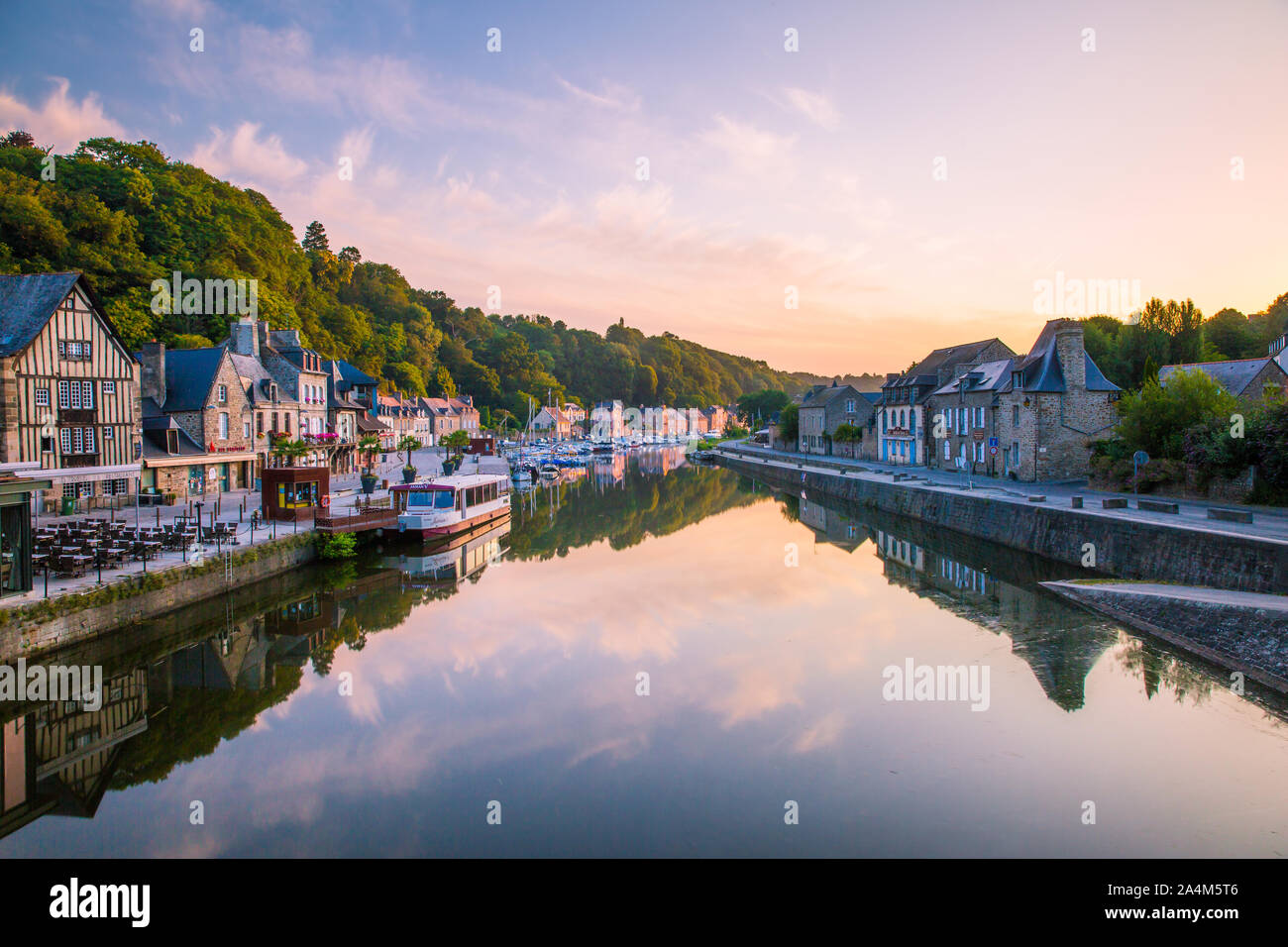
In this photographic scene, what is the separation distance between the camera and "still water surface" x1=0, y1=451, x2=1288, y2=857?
9.15m

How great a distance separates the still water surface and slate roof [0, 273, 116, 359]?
13558 millimetres

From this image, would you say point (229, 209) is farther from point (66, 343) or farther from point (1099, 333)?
point (1099, 333)

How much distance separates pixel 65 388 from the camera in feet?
87.2

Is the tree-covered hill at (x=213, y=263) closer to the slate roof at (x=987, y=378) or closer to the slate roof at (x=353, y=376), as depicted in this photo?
the slate roof at (x=353, y=376)

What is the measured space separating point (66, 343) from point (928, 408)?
47.8 metres

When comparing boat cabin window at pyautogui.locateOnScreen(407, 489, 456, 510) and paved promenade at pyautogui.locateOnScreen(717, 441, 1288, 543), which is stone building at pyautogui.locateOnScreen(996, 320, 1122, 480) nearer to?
paved promenade at pyautogui.locateOnScreen(717, 441, 1288, 543)

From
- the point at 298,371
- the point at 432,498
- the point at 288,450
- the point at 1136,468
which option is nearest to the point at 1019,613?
the point at 1136,468

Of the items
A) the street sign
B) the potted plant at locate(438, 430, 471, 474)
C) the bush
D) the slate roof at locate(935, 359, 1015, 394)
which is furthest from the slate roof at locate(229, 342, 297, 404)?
the street sign

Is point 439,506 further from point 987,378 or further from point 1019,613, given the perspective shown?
point 987,378

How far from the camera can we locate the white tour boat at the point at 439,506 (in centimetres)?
2897

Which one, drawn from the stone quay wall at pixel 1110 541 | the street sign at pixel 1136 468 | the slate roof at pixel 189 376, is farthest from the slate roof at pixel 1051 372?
the slate roof at pixel 189 376

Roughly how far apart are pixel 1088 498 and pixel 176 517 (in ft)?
108

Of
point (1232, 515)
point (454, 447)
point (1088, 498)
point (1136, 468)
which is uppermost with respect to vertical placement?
point (454, 447)
